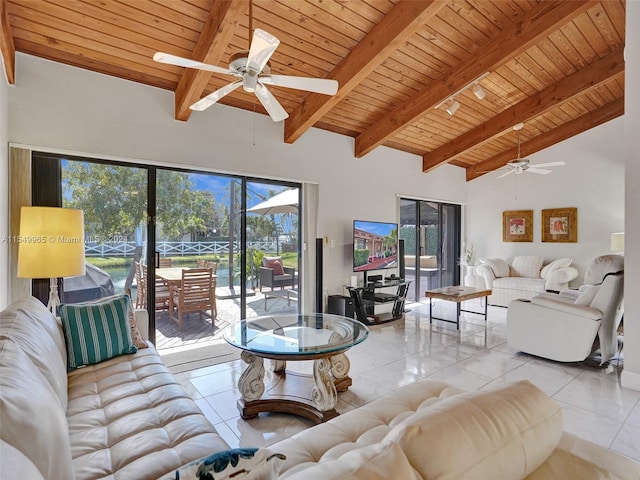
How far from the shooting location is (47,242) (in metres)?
2.46

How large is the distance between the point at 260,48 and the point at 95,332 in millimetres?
2102

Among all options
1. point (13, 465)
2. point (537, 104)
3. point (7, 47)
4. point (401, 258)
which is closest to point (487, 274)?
point (401, 258)

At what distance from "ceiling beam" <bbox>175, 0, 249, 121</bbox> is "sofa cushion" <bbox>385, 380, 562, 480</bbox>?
8.91 feet

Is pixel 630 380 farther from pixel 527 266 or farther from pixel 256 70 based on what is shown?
pixel 527 266

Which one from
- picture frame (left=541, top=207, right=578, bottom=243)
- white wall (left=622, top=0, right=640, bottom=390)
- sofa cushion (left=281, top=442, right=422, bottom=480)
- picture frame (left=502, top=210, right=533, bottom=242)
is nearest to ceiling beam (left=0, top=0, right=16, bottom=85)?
sofa cushion (left=281, top=442, right=422, bottom=480)

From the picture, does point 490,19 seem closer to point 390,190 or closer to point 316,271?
point 390,190

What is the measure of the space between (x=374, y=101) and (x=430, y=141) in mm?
1886

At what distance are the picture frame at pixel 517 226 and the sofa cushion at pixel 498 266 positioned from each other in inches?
25.8

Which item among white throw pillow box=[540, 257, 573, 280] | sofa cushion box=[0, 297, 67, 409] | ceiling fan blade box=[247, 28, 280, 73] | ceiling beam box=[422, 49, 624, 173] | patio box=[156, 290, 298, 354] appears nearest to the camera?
sofa cushion box=[0, 297, 67, 409]

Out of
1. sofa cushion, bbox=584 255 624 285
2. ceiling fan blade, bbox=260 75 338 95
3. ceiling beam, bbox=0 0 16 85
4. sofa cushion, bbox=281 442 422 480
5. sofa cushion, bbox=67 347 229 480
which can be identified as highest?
ceiling beam, bbox=0 0 16 85

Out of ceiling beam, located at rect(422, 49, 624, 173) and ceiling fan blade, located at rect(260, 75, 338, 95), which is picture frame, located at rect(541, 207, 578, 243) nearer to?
ceiling beam, located at rect(422, 49, 624, 173)

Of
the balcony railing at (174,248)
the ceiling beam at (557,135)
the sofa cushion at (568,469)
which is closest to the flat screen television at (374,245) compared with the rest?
the balcony railing at (174,248)

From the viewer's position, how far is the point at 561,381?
3041 mm

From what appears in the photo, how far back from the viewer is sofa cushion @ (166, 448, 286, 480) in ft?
2.21
